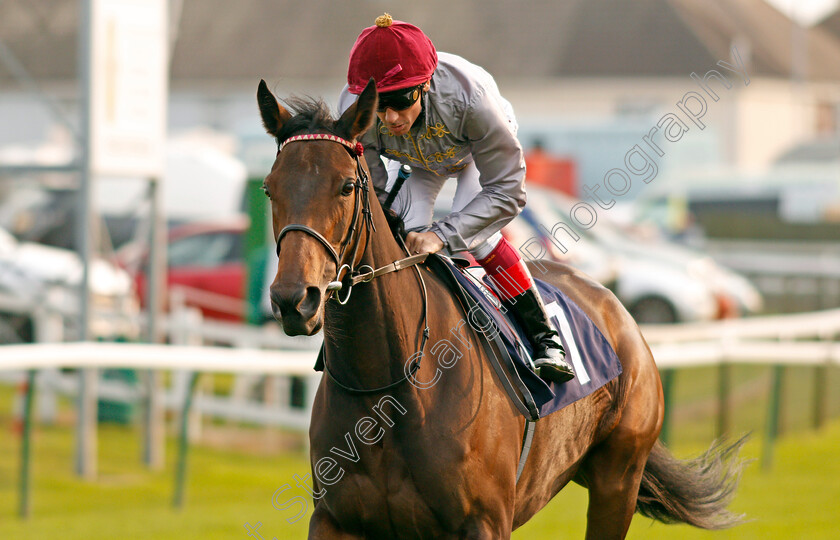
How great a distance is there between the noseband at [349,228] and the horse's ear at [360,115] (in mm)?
33

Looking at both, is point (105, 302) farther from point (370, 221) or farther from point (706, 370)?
point (370, 221)

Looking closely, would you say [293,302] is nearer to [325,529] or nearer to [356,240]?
[356,240]

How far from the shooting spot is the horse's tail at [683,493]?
426 cm

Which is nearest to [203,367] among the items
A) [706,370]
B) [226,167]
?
[706,370]

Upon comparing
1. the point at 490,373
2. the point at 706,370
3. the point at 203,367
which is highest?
the point at 490,373

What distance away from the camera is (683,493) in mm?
4270

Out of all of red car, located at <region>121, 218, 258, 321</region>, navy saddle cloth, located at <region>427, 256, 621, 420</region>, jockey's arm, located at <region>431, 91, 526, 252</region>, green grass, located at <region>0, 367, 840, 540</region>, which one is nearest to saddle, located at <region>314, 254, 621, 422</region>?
navy saddle cloth, located at <region>427, 256, 621, 420</region>

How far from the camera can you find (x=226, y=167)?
54.0 ft

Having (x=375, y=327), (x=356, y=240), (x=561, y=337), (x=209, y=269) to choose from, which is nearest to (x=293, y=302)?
(x=356, y=240)

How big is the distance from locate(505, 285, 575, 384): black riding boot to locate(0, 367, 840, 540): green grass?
153 cm

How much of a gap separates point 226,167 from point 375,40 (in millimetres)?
13826

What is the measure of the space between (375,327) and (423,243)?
0.32m

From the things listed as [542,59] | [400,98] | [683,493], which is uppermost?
[542,59]

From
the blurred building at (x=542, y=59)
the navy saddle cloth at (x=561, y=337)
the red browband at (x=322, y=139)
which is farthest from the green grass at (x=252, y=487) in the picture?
the blurred building at (x=542, y=59)
